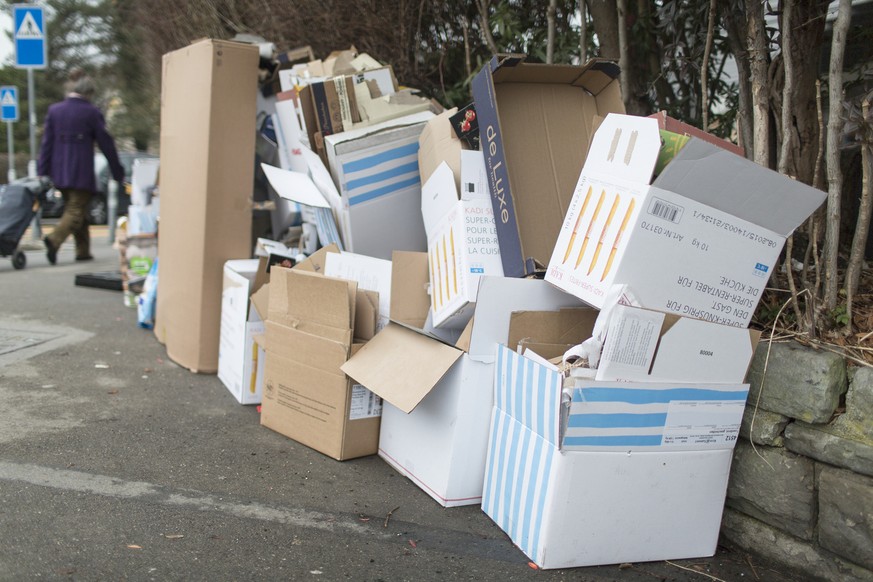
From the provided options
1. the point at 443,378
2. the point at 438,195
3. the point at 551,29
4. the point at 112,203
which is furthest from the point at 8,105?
the point at 443,378

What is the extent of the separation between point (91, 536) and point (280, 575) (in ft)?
1.96

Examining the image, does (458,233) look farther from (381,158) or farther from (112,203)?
(112,203)

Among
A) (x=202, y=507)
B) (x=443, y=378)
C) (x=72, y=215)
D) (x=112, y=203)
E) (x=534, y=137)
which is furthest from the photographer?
(x=112, y=203)

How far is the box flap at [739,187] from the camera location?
218 centimetres

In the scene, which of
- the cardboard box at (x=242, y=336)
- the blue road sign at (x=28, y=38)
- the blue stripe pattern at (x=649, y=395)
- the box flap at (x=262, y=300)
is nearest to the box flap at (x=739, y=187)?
the blue stripe pattern at (x=649, y=395)

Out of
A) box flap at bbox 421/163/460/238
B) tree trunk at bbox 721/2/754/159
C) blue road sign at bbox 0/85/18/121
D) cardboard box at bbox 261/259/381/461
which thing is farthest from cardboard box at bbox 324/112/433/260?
blue road sign at bbox 0/85/18/121

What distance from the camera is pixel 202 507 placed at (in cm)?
256

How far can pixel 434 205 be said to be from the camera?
10.2ft

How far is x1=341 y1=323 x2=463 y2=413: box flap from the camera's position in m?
2.61

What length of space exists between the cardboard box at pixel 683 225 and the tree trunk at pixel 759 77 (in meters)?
0.46

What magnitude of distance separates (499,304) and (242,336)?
5.21 feet

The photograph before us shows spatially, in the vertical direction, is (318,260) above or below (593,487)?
above

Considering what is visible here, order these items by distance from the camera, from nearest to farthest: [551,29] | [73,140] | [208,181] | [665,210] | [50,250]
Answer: [665,210] < [551,29] < [208,181] < [73,140] < [50,250]

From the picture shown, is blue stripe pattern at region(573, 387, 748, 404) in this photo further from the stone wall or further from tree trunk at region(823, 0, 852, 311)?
tree trunk at region(823, 0, 852, 311)
